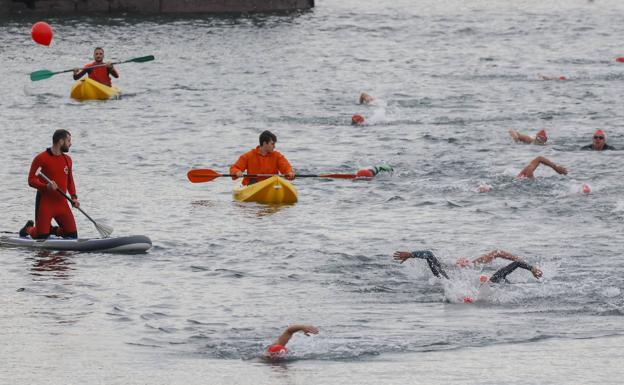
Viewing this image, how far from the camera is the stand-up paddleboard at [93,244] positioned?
739 inches

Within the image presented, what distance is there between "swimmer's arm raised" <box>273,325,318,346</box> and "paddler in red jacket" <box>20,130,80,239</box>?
5.22 metres

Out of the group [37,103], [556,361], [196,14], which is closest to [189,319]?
[556,361]

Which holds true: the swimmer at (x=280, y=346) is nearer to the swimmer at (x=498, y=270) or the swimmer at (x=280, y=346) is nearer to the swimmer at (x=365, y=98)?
the swimmer at (x=498, y=270)

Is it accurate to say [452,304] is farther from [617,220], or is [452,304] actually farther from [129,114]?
[129,114]

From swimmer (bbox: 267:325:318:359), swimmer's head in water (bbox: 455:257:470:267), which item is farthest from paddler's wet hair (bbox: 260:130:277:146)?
swimmer (bbox: 267:325:318:359)

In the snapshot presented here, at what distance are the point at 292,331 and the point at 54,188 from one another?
5.63 metres

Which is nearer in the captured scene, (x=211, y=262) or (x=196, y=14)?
(x=211, y=262)

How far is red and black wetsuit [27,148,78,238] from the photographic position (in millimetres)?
18172

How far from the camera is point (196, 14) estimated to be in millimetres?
56312

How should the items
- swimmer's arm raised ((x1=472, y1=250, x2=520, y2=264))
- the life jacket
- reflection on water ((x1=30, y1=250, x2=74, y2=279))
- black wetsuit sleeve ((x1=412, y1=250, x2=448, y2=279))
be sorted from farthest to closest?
the life jacket, reflection on water ((x1=30, y1=250, x2=74, y2=279)), swimmer's arm raised ((x1=472, y1=250, x2=520, y2=264)), black wetsuit sleeve ((x1=412, y1=250, x2=448, y2=279))

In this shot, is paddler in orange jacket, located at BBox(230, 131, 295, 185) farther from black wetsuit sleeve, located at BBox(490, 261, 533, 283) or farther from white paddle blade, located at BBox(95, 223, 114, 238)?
black wetsuit sleeve, located at BBox(490, 261, 533, 283)

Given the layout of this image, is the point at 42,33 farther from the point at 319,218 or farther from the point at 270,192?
the point at 319,218

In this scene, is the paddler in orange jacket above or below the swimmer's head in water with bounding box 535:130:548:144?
above

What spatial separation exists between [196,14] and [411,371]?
44.4 m
